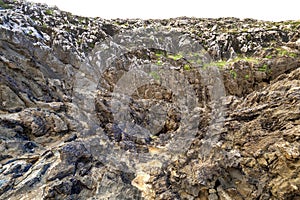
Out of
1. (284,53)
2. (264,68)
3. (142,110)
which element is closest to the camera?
(142,110)

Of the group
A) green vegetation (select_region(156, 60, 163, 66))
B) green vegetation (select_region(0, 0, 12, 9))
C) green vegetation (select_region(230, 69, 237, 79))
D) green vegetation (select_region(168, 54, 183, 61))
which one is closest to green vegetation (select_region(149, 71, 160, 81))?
green vegetation (select_region(156, 60, 163, 66))

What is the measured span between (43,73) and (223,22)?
25922mm

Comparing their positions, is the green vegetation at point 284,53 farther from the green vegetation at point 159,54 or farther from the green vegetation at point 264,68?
the green vegetation at point 159,54

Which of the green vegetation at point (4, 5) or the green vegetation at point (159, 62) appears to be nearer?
the green vegetation at point (4, 5)

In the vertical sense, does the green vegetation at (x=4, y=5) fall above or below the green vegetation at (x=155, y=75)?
above

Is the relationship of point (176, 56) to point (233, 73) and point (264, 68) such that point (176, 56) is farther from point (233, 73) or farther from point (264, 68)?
point (264, 68)

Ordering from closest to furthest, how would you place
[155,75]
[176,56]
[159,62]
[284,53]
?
[284,53]
[155,75]
[159,62]
[176,56]

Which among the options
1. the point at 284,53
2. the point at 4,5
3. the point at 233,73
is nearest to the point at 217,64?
the point at 233,73

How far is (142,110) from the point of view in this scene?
18.7 metres

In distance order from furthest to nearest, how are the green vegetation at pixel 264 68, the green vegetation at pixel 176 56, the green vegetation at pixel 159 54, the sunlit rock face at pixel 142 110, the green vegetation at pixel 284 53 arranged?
1. the green vegetation at pixel 159 54
2. the green vegetation at pixel 176 56
3. the green vegetation at pixel 264 68
4. the green vegetation at pixel 284 53
5. the sunlit rock face at pixel 142 110

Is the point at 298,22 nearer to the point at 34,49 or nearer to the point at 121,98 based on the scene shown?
the point at 121,98

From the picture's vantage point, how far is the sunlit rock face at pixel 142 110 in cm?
876

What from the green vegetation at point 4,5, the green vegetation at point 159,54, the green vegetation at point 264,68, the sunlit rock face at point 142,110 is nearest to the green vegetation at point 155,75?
the sunlit rock face at point 142,110

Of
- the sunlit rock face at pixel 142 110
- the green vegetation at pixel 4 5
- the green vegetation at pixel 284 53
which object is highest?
the green vegetation at pixel 4 5
